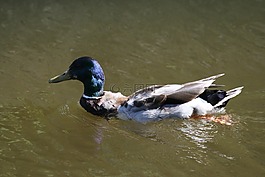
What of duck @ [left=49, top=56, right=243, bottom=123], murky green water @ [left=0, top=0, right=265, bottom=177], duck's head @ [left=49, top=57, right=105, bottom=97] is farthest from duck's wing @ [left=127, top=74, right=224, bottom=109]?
duck's head @ [left=49, top=57, right=105, bottom=97]

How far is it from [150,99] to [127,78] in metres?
1.40

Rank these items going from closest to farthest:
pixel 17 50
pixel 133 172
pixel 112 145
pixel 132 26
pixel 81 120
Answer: pixel 133 172, pixel 112 145, pixel 81 120, pixel 17 50, pixel 132 26

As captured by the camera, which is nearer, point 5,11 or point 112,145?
point 112,145

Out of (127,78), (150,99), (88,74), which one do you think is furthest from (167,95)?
(127,78)

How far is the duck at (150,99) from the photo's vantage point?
7.30 metres

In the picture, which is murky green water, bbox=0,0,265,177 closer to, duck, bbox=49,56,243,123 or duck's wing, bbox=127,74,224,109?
duck, bbox=49,56,243,123

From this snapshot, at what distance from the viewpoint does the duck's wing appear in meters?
7.27

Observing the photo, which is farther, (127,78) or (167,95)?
(127,78)

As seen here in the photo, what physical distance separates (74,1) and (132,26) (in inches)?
75.0

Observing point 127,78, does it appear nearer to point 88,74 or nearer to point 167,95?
point 88,74

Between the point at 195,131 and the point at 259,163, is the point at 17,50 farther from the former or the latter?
the point at 259,163

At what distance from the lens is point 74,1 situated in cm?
1179

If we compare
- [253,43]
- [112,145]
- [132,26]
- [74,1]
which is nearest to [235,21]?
[253,43]

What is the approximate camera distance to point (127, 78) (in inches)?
339
